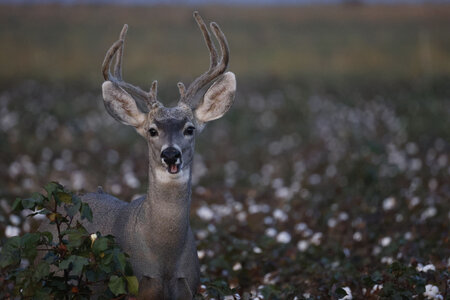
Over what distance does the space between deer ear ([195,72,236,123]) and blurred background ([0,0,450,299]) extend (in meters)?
1.12

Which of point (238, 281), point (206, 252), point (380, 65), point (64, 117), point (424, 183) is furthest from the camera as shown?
point (380, 65)

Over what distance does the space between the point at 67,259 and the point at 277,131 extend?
27.0 feet

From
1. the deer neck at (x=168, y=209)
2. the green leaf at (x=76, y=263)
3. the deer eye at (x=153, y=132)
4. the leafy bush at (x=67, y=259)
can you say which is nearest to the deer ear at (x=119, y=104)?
the deer eye at (x=153, y=132)

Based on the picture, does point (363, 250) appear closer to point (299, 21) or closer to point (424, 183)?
point (424, 183)

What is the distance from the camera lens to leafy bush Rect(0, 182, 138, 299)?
363 centimetres

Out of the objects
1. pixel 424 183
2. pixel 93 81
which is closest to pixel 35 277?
pixel 424 183

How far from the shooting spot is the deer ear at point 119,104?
4.41 metres

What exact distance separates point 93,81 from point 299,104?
17.7 ft

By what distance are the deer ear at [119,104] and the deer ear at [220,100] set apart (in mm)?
430

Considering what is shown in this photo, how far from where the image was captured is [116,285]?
3.64m

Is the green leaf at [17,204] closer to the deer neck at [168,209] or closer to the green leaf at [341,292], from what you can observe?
the deer neck at [168,209]

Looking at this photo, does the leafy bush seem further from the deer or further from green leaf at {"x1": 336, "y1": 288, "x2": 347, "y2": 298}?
green leaf at {"x1": 336, "y1": 288, "x2": 347, "y2": 298}

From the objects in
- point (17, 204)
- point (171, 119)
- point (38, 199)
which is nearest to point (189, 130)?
point (171, 119)

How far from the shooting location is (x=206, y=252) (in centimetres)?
564
